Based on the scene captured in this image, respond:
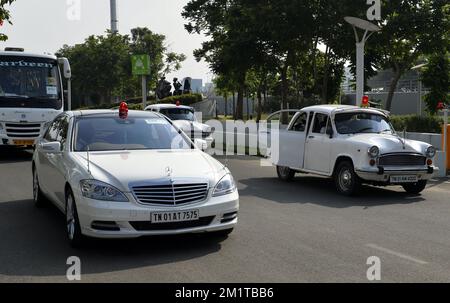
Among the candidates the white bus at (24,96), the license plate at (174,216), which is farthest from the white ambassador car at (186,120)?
the license plate at (174,216)

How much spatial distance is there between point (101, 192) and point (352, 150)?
590cm

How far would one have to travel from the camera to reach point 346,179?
37.0 feet

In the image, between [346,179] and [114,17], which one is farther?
[114,17]

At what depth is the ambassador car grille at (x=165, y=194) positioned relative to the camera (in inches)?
256

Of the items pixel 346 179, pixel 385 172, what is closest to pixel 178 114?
pixel 346 179

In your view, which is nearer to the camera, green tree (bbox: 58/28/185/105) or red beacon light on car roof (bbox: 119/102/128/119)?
red beacon light on car roof (bbox: 119/102/128/119)

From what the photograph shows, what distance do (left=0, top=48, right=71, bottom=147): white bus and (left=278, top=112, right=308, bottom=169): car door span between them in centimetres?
790

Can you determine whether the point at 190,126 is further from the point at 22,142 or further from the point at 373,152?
the point at 373,152

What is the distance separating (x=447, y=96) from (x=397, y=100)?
508 inches

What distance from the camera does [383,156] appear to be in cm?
1084

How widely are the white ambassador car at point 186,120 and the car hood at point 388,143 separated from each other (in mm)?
8993

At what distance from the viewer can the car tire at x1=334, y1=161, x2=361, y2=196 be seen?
36.1 feet

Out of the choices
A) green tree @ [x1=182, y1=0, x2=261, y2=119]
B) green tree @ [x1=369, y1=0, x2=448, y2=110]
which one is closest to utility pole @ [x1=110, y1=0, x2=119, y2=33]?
green tree @ [x1=182, y1=0, x2=261, y2=119]

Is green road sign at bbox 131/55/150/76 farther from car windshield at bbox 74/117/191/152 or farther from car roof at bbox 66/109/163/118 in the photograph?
car windshield at bbox 74/117/191/152
